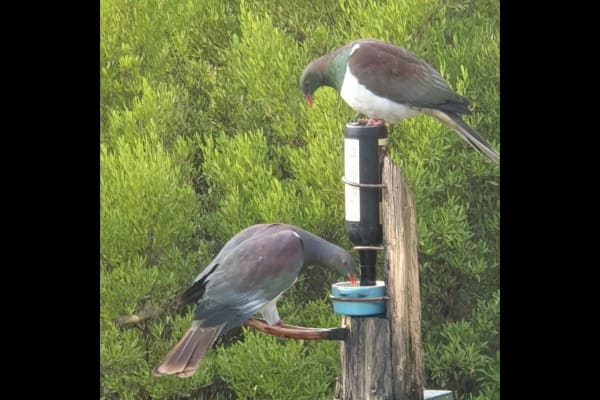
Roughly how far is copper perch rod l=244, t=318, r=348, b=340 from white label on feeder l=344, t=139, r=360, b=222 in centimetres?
37

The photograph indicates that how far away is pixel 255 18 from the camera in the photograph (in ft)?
22.4

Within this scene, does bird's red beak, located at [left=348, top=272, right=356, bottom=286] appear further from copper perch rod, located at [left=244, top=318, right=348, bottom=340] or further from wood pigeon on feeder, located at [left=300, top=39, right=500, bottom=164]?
wood pigeon on feeder, located at [left=300, top=39, right=500, bottom=164]

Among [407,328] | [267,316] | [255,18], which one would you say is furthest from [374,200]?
[255,18]

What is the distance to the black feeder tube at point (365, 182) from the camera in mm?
4141

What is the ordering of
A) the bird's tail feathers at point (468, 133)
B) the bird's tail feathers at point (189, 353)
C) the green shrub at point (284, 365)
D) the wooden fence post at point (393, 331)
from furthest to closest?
1. the green shrub at point (284, 365)
2. the bird's tail feathers at point (468, 133)
3. the bird's tail feathers at point (189, 353)
4. the wooden fence post at point (393, 331)

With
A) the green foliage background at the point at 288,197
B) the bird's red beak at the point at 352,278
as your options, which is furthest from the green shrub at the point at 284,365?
the bird's red beak at the point at 352,278

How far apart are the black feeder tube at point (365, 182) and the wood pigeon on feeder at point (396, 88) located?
0.64 m

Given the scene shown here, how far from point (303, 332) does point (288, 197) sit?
2.21 m

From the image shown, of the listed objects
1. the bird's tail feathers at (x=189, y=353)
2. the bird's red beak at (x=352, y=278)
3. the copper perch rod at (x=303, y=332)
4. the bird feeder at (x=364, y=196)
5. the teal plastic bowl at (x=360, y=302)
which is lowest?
the bird's tail feathers at (x=189, y=353)

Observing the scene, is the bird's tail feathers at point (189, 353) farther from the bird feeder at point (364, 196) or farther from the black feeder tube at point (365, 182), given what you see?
the black feeder tube at point (365, 182)

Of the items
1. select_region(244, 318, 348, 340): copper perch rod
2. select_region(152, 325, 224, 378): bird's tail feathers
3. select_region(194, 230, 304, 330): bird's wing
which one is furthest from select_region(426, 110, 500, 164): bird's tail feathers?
select_region(152, 325, 224, 378): bird's tail feathers

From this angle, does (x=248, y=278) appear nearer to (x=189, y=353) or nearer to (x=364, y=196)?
(x=189, y=353)

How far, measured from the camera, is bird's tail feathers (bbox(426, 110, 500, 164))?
4.76 meters

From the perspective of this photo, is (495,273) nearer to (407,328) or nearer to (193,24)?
(193,24)
